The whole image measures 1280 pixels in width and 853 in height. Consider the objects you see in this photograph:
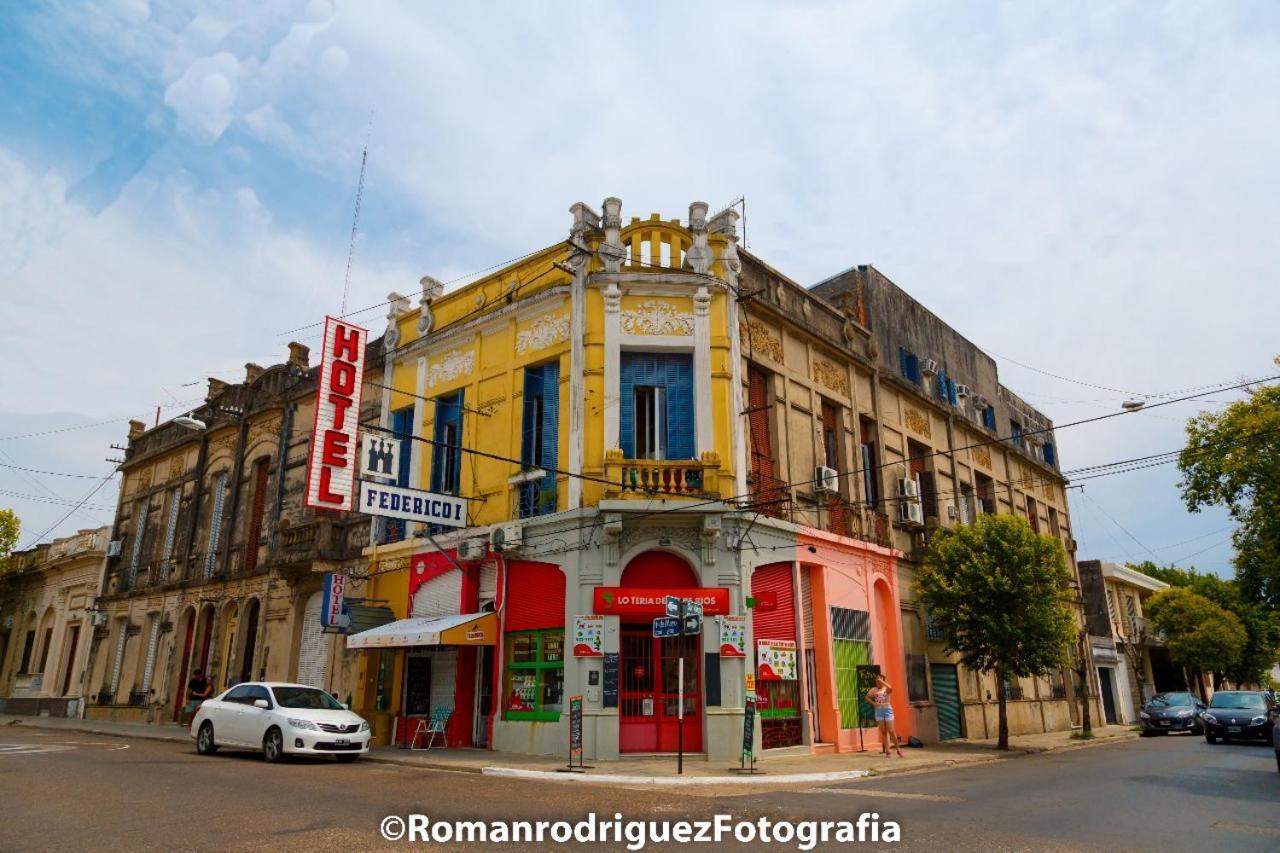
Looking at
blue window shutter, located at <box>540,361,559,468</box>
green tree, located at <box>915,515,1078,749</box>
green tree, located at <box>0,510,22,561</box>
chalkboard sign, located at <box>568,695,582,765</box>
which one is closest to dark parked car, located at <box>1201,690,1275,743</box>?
green tree, located at <box>915,515,1078,749</box>

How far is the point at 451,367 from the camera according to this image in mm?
20859

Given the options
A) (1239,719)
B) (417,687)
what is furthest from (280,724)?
(1239,719)

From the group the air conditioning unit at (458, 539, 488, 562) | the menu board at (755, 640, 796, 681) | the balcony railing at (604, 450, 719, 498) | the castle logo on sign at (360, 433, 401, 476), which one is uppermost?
Result: the castle logo on sign at (360, 433, 401, 476)

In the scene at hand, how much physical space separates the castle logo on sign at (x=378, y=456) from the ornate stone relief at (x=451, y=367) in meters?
2.83

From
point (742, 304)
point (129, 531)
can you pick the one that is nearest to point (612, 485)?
point (742, 304)

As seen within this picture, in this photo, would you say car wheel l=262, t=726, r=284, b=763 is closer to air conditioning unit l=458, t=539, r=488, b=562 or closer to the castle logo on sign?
air conditioning unit l=458, t=539, r=488, b=562

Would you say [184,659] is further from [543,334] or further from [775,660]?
[775,660]

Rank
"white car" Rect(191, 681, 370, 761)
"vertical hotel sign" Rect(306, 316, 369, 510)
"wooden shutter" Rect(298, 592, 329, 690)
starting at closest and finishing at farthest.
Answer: "white car" Rect(191, 681, 370, 761) → "vertical hotel sign" Rect(306, 316, 369, 510) → "wooden shutter" Rect(298, 592, 329, 690)

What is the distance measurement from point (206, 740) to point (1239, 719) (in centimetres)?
2342

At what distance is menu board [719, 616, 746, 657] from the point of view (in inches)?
618

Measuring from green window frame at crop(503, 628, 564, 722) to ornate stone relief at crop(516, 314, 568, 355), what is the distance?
20.3 feet

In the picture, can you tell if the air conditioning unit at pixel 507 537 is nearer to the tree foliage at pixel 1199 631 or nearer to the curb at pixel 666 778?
the curb at pixel 666 778

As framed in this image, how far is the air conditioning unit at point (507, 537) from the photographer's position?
56.6 feet

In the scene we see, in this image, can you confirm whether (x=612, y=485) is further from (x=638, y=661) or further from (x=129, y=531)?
(x=129, y=531)
